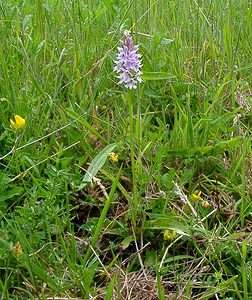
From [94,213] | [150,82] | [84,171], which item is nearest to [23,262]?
[94,213]

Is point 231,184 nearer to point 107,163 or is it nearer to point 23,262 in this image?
point 107,163

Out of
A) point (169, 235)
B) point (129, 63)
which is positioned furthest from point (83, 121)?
point (169, 235)

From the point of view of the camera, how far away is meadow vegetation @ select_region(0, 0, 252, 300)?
1.19m

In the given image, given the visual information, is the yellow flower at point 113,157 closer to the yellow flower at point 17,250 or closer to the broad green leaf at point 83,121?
the broad green leaf at point 83,121

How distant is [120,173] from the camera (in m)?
1.44

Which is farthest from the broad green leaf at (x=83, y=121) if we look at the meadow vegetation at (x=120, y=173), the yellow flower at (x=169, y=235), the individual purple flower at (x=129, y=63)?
the yellow flower at (x=169, y=235)

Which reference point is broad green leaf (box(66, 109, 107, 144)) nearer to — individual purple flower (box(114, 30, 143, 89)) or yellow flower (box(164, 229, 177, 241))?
individual purple flower (box(114, 30, 143, 89))

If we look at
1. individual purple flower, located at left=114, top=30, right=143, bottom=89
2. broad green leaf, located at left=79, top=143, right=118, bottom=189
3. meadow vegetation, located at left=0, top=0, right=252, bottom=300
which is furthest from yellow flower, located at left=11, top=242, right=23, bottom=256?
individual purple flower, located at left=114, top=30, right=143, bottom=89

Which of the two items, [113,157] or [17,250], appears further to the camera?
[113,157]

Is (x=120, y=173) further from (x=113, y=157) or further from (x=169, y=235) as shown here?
(x=169, y=235)

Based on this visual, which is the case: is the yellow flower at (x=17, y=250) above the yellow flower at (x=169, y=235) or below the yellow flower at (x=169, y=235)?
above

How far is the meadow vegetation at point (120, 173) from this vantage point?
1186 mm

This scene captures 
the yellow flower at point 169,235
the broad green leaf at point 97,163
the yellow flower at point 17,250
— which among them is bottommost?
the yellow flower at point 169,235

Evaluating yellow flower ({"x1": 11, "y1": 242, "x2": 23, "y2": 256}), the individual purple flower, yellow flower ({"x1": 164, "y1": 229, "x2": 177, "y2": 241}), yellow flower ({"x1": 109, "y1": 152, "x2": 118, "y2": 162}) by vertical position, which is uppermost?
the individual purple flower
